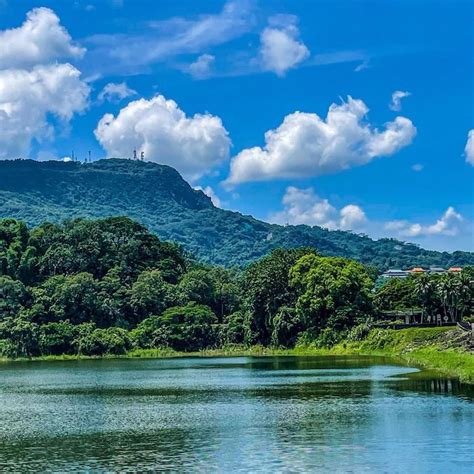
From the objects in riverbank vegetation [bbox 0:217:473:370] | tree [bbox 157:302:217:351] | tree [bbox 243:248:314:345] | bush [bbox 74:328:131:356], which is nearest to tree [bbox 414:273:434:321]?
riverbank vegetation [bbox 0:217:473:370]

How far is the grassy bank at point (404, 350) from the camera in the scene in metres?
70.2

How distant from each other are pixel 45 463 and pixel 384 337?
81710 millimetres

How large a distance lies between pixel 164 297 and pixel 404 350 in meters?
64.5

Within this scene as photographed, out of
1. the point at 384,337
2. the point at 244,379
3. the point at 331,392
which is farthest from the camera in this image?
the point at 384,337

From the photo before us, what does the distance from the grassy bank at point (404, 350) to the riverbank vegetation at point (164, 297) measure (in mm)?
1386

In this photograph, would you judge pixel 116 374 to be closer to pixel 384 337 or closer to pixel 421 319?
pixel 384 337

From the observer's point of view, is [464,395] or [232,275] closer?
[464,395]

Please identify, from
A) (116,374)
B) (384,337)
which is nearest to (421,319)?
(384,337)

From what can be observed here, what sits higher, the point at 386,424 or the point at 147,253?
the point at 147,253

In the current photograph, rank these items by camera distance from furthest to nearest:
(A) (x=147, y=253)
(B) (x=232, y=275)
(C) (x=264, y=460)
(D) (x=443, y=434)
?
(B) (x=232, y=275), (A) (x=147, y=253), (D) (x=443, y=434), (C) (x=264, y=460)

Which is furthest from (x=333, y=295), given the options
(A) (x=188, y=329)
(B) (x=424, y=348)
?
(A) (x=188, y=329)

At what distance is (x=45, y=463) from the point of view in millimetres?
32906

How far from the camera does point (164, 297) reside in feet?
510

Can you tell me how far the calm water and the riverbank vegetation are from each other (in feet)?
161
